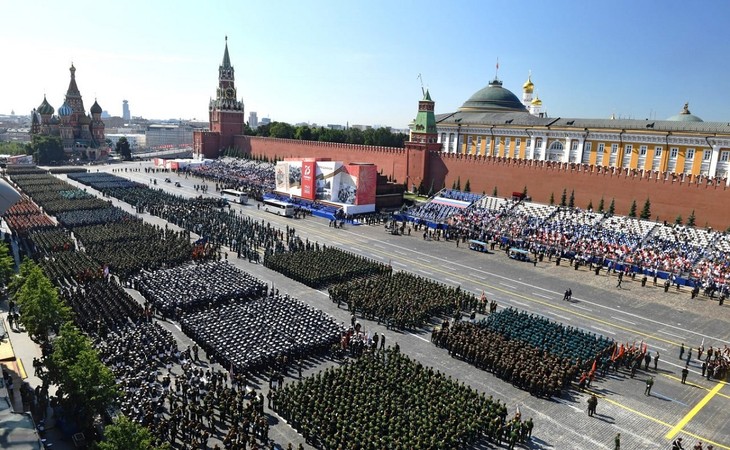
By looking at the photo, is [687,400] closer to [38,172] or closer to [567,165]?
[567,165]

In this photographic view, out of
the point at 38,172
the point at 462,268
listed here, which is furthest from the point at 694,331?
the point at 38,172

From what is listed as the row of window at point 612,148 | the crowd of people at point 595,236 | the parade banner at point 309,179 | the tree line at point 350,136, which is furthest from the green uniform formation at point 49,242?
the tree line at point 350,136

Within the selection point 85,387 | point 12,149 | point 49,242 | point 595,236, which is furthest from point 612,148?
point 12,149

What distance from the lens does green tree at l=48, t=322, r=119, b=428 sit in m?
13.1

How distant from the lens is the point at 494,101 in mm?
72812

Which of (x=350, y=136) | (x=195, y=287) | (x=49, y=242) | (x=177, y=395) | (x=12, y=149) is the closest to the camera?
(x=177, y=395)

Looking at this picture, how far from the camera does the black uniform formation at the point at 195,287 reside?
23234 millimetres

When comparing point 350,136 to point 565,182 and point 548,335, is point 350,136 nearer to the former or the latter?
point 565,182

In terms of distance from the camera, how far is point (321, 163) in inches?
1967

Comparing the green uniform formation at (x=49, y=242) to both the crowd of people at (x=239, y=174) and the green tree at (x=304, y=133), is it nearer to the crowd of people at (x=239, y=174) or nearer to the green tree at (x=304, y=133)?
the crowd of people at (x=239, y=174)

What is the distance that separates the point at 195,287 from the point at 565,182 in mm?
34595

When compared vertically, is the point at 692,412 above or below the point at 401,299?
below

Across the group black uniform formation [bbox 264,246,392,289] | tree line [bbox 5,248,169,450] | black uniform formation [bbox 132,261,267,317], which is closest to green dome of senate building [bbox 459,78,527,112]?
black uniform formation [bbox 264,246,392,289]

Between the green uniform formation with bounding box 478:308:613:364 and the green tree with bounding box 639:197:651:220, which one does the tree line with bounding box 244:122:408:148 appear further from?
the green uniform formation with bounding box 478:308:613:364
